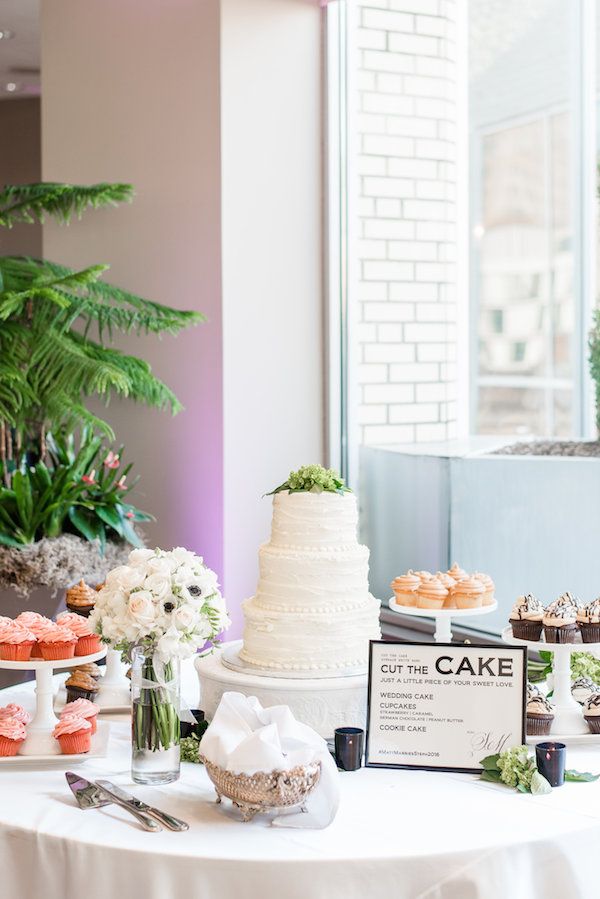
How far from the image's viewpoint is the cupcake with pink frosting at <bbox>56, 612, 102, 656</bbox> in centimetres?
202

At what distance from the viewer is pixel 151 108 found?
3898mm

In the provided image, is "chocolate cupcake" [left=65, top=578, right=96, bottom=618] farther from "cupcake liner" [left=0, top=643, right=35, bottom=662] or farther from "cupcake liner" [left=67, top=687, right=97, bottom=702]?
"cupcake liner" [left=0, top=643, right=35, bottom=662]

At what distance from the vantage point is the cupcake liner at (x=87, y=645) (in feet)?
6.64

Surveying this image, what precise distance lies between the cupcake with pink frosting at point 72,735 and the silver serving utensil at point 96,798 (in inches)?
3.6

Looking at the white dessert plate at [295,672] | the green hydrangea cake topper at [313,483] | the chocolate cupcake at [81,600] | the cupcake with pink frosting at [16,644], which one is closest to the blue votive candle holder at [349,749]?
the white dessert plate at [295,672]

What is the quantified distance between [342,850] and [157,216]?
2.84 meters

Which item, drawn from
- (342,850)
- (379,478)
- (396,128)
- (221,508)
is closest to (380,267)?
(396,128)

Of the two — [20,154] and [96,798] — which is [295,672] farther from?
[20,154]

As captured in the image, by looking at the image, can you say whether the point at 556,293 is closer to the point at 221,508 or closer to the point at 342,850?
the point at 221,508

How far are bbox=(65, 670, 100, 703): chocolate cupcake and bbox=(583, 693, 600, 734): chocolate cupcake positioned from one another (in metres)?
A: 0.93

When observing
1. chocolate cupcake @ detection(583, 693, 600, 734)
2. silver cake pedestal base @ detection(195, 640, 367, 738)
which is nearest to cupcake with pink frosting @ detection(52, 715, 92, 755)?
silver cake pedestal base @ detection(195, 640, 367, 738)

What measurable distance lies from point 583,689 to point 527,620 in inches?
6.3

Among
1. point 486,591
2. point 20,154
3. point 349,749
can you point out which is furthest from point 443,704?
point 20,154

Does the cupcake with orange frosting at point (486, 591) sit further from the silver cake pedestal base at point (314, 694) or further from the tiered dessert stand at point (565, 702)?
the silver cake pedestal base at point (314, 694)
